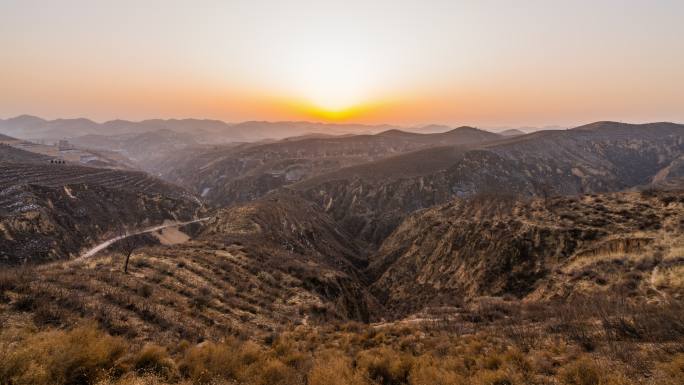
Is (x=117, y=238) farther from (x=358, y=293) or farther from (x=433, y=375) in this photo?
(x=433, y=375)

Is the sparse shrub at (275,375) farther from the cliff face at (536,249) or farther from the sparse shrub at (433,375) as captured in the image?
the cliff face at (536,249)

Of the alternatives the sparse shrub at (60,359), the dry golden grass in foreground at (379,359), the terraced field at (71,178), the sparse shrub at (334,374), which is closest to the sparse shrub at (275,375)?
the dry golden grass in foreground at (379,359)

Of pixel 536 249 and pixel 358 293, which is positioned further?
pixel 358 293

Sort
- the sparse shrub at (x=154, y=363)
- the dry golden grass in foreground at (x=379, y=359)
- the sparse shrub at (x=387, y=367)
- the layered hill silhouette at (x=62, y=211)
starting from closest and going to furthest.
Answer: the dry golden grass in foreground at (x=379, y=359)
the sparse shrub at (x=154, y=363)
the sparse shrub at (x=387, y=367)
the layered hill silhouette at (x=62, y=211)

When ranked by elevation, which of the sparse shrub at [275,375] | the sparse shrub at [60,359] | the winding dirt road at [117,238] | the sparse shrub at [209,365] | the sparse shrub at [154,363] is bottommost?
the winding dirt road at [117,238]

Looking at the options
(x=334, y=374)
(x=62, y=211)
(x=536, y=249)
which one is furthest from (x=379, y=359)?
(x=62, y=211)

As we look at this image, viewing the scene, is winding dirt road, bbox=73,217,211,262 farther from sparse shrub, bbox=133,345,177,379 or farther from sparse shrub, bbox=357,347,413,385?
sparse shrub, bbox=357,347,413,385

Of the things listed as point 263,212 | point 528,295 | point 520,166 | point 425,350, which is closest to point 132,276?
point 425,350

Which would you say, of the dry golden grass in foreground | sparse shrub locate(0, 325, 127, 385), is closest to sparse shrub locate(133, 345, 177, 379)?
the dry golden grass in foreground

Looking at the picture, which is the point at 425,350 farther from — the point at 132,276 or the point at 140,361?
the point at 132,276
